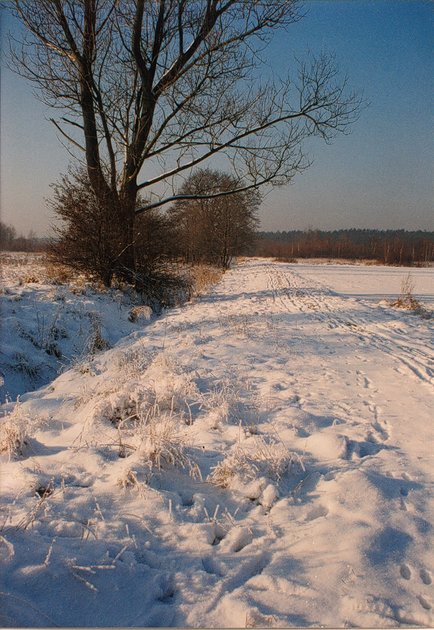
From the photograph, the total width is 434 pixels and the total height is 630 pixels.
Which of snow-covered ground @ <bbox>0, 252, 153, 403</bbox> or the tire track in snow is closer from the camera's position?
the tire track in snow

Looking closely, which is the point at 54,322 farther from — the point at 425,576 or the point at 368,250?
the point at 368,250

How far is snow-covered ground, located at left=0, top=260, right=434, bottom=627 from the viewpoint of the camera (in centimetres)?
159

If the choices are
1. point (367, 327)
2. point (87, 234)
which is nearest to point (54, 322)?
point (87, 234)

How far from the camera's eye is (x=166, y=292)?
39.1 ft

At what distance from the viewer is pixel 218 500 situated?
2338 mm

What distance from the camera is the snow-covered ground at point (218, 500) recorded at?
1.59 m

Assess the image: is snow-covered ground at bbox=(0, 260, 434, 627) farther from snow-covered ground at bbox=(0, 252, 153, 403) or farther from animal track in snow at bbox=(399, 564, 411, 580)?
snow-covered ground at bbox=(0, 252, 153, 403)

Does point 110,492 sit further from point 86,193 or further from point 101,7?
point 101,7

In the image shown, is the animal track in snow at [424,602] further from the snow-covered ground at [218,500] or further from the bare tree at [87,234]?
the bare tree at [87,234]

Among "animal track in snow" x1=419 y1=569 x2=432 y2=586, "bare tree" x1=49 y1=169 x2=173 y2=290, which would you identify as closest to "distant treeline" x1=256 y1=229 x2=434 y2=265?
"bare tree" x1=49 y1=169 x2=173 y2=290

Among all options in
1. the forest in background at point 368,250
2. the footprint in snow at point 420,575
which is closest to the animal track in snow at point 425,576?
the footprint in snow at point 420,575

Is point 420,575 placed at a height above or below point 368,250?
below

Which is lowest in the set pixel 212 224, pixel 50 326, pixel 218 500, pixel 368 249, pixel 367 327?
pixel 218 500

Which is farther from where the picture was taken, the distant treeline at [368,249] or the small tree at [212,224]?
the distant treeline at [368,249]
